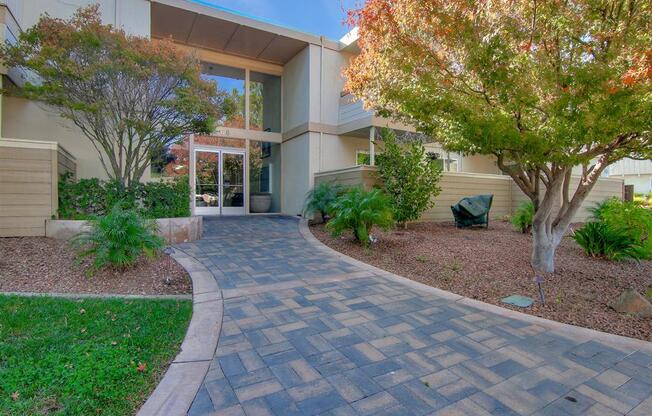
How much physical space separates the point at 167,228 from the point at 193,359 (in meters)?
4.48

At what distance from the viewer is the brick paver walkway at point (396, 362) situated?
6.99 feet

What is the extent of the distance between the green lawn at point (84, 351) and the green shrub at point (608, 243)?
21.4 feet

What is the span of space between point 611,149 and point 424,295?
2.89 meters

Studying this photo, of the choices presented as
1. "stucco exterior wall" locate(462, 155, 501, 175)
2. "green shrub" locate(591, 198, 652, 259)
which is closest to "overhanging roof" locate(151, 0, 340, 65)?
"stucco exterior wall" locate(462, 155, 501, 175)

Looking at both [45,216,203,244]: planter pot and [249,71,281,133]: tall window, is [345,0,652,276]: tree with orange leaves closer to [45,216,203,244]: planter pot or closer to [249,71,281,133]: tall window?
[45,216,203,244]: planter pot

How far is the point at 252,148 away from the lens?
12.5m

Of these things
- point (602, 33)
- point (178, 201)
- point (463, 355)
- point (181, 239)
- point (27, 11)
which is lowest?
point (463, 355)

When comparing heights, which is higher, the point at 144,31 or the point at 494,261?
the point at 144,31

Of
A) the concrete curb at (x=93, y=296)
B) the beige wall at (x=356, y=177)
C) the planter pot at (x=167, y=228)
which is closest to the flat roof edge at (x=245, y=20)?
the beige wall at (x=356, y=177)

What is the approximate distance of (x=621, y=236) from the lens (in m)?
6.05

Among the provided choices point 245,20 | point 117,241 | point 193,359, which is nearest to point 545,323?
point 193,359

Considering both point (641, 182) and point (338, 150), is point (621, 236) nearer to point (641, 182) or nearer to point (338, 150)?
point (338, 150)

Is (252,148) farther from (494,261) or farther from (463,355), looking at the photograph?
(463,355)

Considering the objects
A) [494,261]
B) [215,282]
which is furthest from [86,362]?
[494,261]
